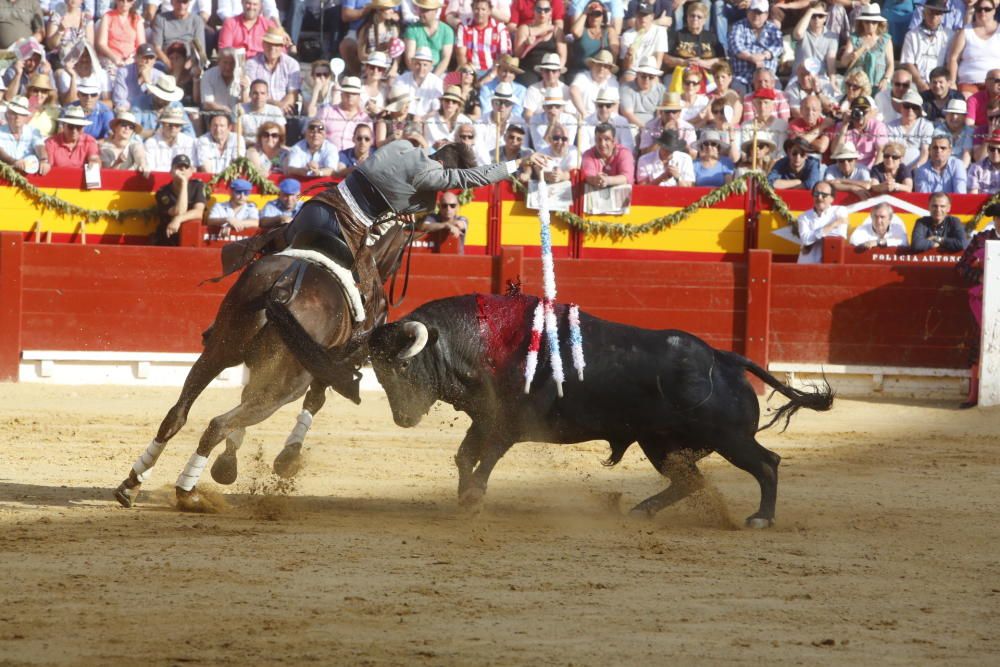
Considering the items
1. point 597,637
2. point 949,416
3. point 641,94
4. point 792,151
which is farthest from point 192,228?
point 597,637

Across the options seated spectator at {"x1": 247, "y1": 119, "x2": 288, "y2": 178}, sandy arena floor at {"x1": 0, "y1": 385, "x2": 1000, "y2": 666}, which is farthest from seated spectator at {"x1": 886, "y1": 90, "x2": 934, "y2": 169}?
seated spectator at {"x1": 247, "y1": 119, "x2": 288, "y2": 178}

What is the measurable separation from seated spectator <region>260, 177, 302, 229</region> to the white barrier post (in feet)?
17.1

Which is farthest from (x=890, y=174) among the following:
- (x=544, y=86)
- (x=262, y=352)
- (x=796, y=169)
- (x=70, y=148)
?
(x=262, y=352)

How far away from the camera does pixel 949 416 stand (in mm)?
10773

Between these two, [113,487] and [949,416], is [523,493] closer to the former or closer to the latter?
[113,487]

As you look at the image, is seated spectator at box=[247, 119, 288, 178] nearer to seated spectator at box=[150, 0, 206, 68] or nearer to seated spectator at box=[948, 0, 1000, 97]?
seated spectator at box=[150, 0, 206, 68]

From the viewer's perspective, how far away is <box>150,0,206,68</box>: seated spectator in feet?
43.5

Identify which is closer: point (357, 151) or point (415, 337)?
point (415, 337)

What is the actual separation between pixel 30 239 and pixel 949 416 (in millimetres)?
7190

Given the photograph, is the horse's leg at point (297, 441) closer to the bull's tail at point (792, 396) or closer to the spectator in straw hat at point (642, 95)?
the bull's tail at point (792, 396)

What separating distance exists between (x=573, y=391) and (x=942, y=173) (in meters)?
6.94

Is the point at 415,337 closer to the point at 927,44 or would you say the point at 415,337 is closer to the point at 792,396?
the point at 792,396

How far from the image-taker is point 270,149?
1214 cm

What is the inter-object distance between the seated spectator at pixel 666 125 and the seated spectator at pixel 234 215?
9.06 feet
